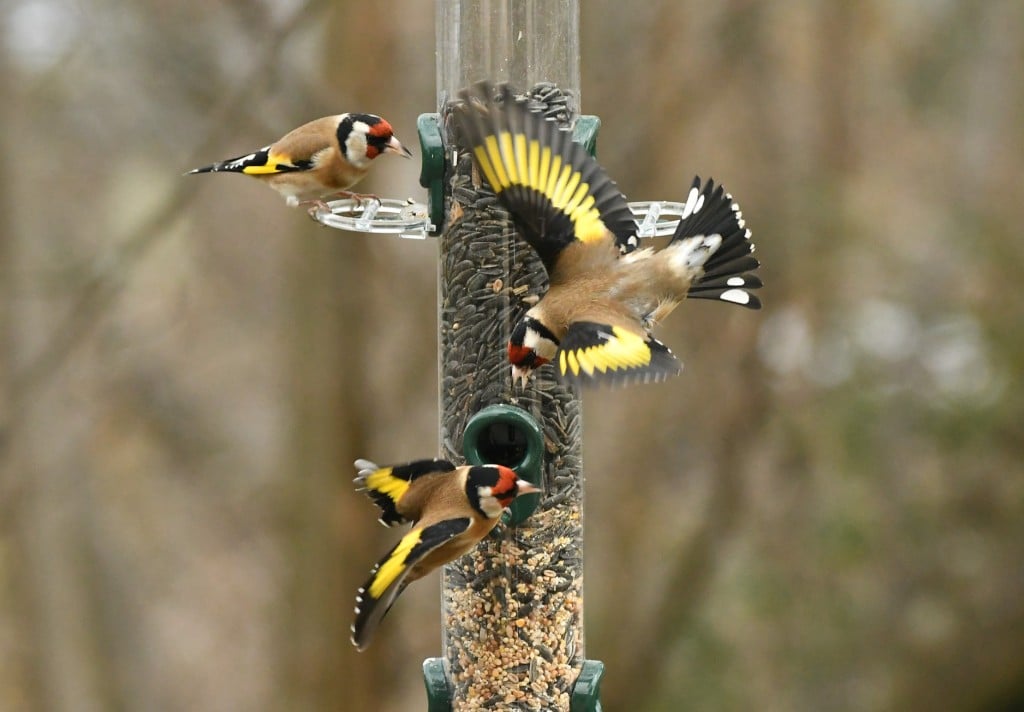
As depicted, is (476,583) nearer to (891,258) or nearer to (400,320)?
(400,320)

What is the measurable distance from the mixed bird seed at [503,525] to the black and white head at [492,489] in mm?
481

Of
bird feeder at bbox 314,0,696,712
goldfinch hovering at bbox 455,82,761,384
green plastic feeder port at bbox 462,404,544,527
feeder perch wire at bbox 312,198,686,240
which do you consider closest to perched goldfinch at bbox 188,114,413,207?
feeder perch wire at bbox 312,198,686,240

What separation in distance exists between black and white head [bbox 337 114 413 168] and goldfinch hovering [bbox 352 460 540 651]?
1.13m

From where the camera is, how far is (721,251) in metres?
4.49

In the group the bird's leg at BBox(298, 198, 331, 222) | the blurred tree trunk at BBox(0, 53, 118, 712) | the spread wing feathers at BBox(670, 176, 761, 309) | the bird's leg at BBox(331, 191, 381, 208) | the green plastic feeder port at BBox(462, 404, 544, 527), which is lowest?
the blurred tree trunk at BBox(0, 53, 118, 712)

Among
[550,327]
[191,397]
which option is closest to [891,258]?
[191,397]

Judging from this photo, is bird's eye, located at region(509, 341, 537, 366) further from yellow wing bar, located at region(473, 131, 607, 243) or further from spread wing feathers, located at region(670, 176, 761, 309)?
spread wing feathers, located at region(670, 176, 761, 309)

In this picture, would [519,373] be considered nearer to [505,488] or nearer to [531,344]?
[531,344]

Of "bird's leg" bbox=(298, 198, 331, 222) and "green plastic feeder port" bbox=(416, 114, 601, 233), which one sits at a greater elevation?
"green plastic feeder port" bbox=(416, 114, 601, 233)

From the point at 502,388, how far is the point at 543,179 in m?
0.80

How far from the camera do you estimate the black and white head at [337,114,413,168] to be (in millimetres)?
4965

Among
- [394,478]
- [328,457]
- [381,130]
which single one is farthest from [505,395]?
[328,457]

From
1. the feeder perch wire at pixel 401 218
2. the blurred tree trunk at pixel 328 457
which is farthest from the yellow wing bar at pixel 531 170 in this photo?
the blurred tree trunk at pixel 328 457

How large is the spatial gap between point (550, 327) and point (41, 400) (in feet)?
18.7
